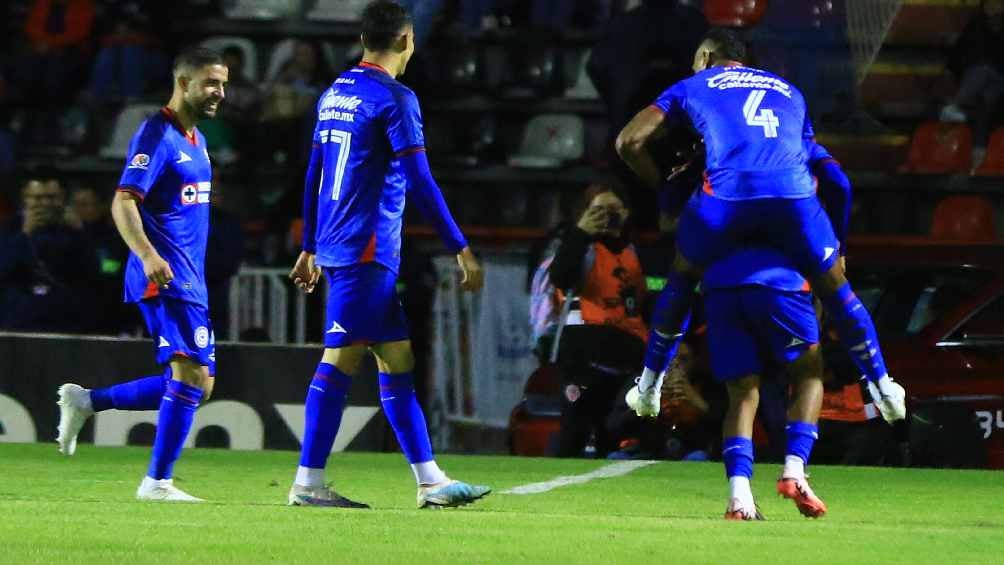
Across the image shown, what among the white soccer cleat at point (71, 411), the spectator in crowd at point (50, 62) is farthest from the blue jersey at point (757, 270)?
the spectator in crowd at point (50, 62)

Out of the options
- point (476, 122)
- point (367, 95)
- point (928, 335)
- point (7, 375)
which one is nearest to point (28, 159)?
point (476, 122)

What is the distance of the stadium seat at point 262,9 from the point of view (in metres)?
20.9

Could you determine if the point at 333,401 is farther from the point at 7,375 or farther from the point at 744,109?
the point at 7,375

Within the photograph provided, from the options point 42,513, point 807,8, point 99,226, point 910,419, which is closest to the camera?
point 42,513

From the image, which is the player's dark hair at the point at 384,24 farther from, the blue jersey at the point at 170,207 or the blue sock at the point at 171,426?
the blue sock at the point at 171,426

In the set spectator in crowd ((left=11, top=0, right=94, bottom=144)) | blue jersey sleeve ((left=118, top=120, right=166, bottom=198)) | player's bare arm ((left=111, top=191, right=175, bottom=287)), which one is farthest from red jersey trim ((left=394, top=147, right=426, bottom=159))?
spectator in crowd ((left=11, top=0, right=94, bottom=144))

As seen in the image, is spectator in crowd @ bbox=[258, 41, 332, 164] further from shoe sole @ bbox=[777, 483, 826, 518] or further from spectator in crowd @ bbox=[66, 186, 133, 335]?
shoe sole @ bbox=[777, 483, 826, 518]

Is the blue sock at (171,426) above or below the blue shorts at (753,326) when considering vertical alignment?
below

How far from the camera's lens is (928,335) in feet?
45.3

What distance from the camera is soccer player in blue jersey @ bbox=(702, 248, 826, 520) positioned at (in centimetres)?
866

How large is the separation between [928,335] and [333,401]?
611 cm

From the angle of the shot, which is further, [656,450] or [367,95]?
[656,450]

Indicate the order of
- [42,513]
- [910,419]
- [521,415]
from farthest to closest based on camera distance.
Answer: [521,415]
[910,419]
[42,513]

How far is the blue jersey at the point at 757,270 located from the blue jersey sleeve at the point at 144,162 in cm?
245
